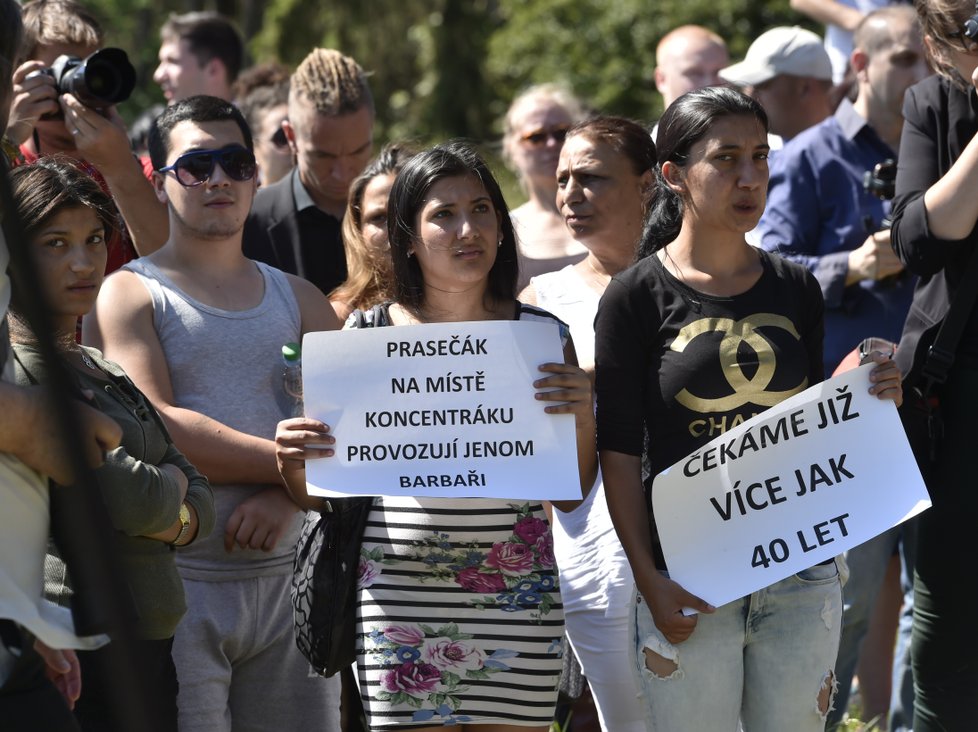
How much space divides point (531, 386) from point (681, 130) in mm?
790

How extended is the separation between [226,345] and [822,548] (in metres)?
1.73

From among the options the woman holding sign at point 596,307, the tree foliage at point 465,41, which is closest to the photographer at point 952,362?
the woman holding sign at point 596,307

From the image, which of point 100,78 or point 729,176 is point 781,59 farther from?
point 100,78

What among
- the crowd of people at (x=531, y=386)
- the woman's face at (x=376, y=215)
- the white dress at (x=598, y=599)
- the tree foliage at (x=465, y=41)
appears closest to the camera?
the crowd of people at (x=531, y=386)

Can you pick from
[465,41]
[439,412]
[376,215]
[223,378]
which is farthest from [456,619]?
[465,41]

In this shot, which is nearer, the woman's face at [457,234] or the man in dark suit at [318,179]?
the woman's face at [457,234]

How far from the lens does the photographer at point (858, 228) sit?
466 centimetres

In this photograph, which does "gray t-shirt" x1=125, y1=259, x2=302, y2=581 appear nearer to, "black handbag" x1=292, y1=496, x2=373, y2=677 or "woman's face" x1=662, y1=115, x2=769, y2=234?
"black handbag" x1=292, y1=496, x2=373, y2=677

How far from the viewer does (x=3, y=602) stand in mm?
2062

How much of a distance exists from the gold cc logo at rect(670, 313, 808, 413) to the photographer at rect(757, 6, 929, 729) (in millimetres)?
1465

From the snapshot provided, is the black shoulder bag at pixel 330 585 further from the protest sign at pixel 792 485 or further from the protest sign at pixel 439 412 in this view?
the protest sign at pixel 792 485

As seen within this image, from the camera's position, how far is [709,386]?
3.24m

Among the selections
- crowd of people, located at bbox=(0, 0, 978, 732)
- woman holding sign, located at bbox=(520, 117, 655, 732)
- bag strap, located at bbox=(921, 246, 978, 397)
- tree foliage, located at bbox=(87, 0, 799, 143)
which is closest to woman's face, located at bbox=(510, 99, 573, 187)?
crowd of people, located at bbox=(0, 0, 978, 732)

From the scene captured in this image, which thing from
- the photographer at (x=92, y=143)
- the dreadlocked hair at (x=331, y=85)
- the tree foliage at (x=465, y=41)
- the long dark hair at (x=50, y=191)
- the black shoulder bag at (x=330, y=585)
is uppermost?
the tree foliage at (x=465, y=41)
